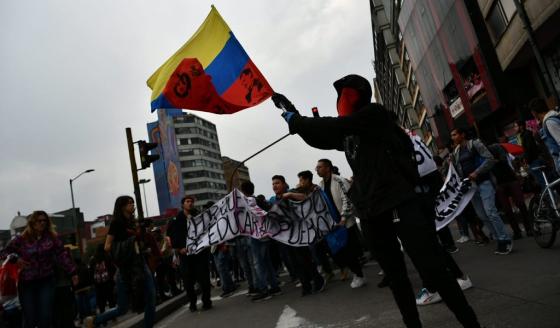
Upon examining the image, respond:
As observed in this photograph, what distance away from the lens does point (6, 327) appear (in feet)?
28.6

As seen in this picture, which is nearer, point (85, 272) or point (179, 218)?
point (179, 218)

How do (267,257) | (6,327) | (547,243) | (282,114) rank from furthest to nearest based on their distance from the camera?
(6,327)
(267,257)
(547,243)
(282,114)

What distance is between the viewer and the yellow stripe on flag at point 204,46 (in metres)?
6.04

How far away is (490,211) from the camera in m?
6.20

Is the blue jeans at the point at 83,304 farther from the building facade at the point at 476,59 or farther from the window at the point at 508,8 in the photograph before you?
the window at the point at 508,8

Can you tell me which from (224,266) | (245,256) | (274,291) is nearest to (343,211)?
(274,291)

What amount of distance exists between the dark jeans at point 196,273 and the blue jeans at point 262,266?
35.2 inches

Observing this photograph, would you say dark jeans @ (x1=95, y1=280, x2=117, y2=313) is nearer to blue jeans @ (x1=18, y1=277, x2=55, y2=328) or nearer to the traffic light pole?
the traffic light pole

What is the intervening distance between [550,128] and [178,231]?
20.1ft

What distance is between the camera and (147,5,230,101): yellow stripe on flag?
6.04 m

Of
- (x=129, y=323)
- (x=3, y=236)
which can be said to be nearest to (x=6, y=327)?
(x=129, y=323)

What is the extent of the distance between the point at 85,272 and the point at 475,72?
20402 mm

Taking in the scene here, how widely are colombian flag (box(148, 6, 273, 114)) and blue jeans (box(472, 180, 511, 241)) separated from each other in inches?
150

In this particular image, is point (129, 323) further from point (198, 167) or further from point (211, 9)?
point (198, 167)
